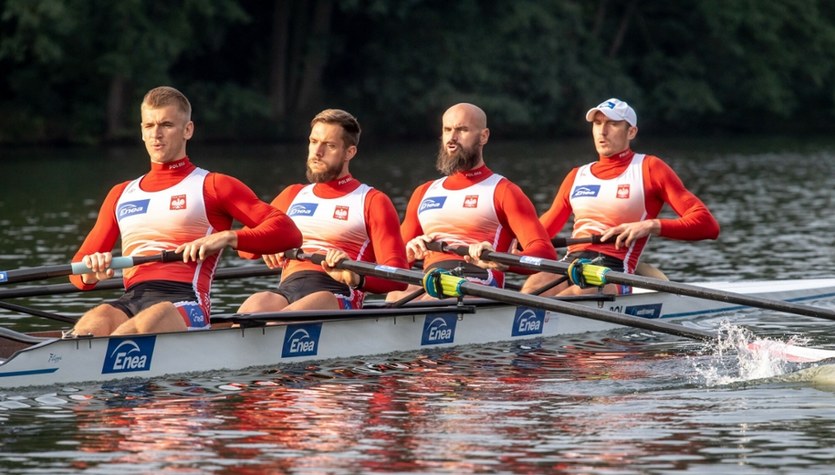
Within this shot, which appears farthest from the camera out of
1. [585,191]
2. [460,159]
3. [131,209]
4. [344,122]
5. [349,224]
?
[585,191]

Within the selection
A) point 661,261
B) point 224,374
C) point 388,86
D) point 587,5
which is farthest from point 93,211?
point 587,5

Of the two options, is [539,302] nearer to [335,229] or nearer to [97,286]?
[335,229]

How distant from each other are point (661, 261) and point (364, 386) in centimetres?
887

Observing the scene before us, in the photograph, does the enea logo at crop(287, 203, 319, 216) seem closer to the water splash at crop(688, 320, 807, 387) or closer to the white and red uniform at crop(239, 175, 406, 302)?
the white and red uniform at crop(239, 175, 406, 302)

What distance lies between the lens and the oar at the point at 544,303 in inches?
416

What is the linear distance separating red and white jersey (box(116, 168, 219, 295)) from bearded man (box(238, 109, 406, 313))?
103 cm

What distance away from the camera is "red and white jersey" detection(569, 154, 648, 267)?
13180 mm

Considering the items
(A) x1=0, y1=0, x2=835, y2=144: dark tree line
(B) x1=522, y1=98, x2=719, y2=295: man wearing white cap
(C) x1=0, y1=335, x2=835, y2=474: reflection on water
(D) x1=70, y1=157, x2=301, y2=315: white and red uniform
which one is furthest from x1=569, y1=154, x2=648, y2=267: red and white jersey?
(A) x1=0, y1=0, x2=835, y2=144: dark tree line

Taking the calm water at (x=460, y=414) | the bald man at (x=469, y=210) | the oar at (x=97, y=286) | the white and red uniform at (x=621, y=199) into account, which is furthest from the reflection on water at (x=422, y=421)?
the white and red uniform at (x=621, y=199)

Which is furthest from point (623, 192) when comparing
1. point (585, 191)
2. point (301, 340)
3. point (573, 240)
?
point (301, 340)

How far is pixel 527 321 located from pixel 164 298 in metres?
3.50

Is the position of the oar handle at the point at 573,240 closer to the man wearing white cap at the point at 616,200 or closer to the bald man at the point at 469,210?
the man wearing white cap at the point at 616,200

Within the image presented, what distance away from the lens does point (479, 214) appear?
40.4ft

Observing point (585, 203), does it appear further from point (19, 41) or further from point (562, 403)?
point (19, 41)
